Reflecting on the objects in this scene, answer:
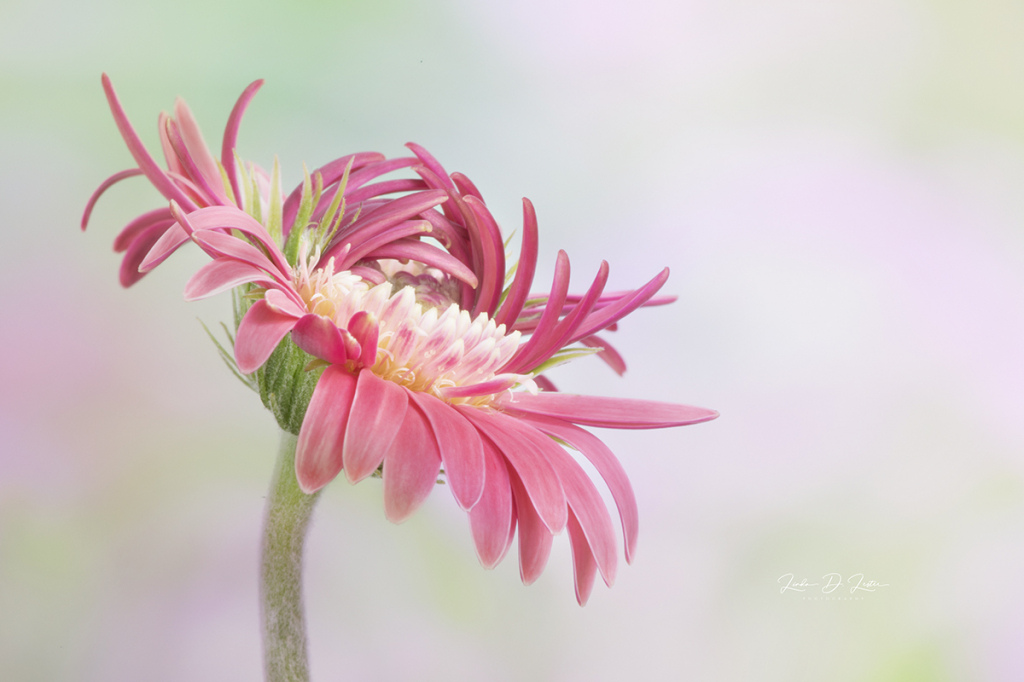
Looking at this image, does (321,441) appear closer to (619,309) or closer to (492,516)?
(492,516)

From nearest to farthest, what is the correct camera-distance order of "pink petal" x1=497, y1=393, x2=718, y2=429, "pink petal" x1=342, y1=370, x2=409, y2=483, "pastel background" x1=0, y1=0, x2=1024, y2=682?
"pink petal" x1=342, y1=370, x2=409, y2=483, "pink petal" x1=497, y1=393, x2=718, y2=429, "pastel background" x1=0, y1=0, x2=1024, y2=682

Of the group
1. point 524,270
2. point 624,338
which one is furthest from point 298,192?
point 624,338

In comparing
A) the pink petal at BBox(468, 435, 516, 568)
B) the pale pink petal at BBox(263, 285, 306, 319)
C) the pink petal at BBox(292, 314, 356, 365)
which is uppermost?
the pale pink petal at BBox(263, 285, 306, 319)

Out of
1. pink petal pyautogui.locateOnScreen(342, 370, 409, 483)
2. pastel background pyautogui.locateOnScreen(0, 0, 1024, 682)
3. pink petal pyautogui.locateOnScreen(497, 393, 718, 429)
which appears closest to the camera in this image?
pink petal pyautogui.locateOnScreen(342, 370, 409, 483)

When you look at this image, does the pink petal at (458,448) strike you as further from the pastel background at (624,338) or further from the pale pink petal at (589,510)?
the pastel background at (624,338)

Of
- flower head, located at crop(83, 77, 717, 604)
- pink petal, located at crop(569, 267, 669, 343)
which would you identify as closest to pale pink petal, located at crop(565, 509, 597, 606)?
flower head, located at crop(83, 77, 717, 604)

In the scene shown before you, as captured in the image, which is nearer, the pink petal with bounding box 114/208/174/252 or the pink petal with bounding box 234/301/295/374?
the pink petal with bounding box 234/301/295/374

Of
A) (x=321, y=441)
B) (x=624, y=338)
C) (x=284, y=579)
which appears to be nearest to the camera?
(x=321, y=441)

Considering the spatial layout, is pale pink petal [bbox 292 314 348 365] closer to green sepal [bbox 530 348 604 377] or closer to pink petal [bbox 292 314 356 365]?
pink petal [bbox 292 314 356 365]

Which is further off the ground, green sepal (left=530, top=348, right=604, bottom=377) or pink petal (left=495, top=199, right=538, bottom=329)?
pink petal (left=495, top=199, right=538, bottom=329)
